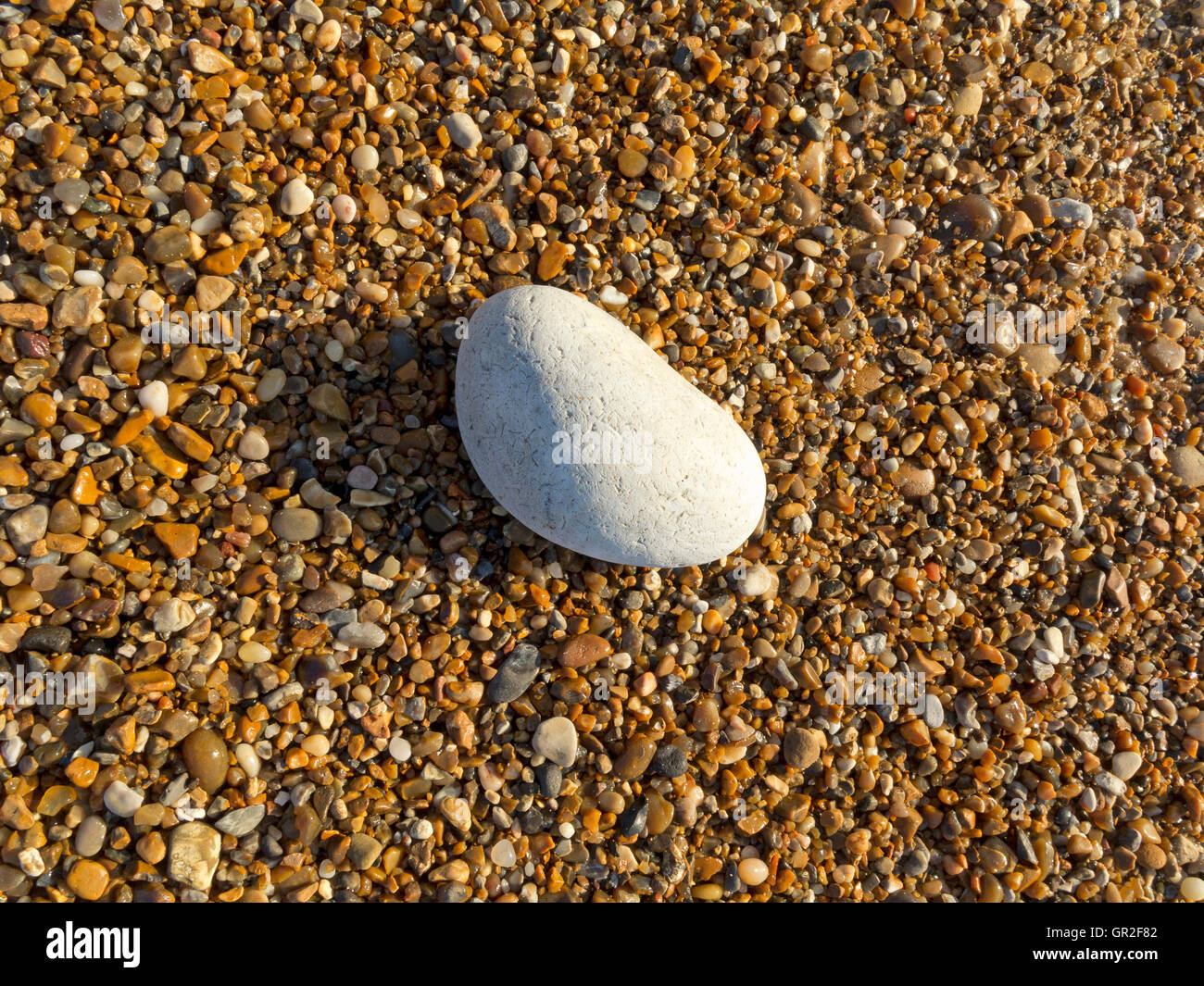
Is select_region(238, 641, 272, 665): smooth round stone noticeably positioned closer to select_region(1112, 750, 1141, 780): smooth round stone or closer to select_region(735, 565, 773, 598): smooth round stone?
select_region(735, 565, 773, 598): smooth round stone

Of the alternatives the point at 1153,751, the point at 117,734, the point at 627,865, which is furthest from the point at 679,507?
the point at 1153,751

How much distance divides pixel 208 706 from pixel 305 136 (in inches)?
76.3

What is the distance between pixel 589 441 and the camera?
2428 mm

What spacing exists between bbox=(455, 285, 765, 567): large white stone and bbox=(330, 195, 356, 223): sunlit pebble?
617 mm

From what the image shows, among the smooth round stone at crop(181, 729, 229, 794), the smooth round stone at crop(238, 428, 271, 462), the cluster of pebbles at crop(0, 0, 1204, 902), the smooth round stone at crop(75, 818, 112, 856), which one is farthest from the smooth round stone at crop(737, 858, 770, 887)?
the smooth round stone at crop(238, 428, 271, 462)

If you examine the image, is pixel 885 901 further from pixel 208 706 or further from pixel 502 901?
pixel 208 706

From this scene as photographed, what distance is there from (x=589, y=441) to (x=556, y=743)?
0.99 m

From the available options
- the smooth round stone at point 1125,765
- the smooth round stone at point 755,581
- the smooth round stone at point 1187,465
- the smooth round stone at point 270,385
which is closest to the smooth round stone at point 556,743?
the smooth round stone at point 755,581

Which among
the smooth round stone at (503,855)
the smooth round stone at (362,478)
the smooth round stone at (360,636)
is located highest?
the smooth round stone at (362,478)

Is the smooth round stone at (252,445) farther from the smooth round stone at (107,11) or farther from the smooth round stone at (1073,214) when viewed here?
the smooth round stone at (1073,214)

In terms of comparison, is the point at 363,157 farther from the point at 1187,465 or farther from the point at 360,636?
the point at 1187,465

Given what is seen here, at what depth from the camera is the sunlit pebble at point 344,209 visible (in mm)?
2709

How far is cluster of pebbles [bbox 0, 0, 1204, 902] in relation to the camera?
2428mm

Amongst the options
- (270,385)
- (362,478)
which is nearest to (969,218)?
(362,478)
